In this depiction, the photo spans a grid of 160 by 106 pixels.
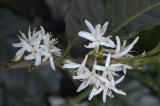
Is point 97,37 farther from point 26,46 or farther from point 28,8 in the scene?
point 28,8

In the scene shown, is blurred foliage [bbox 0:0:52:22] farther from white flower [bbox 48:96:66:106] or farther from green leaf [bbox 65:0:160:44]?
green leaf [bbox 65:0:160:44]

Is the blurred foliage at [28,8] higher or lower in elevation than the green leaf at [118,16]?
higher

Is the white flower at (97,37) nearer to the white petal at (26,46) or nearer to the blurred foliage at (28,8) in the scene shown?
the white petal at (26,46)

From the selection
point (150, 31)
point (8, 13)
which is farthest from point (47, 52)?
point (8, 13)

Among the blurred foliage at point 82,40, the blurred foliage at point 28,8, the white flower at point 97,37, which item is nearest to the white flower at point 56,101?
the blurred foliage at point 82,40

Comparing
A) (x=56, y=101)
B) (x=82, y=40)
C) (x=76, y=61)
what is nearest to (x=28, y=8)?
(x=56, y=101)

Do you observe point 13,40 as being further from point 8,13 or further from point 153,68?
point 153,68

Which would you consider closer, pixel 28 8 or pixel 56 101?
pixel 28 8

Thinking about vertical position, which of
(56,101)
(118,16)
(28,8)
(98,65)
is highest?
(28,8)

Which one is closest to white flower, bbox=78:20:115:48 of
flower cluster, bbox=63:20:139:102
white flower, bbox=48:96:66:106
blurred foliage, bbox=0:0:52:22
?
flower cluster, bbox=63:20:139:102

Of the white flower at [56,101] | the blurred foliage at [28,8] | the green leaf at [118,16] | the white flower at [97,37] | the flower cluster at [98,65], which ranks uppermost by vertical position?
the blurred foliage at [28,8]
